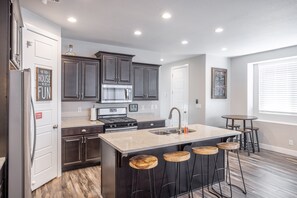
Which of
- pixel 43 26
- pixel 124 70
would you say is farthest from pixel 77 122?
pixel 43 26

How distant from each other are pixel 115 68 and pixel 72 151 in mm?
1957

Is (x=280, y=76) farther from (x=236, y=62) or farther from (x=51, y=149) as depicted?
(x=51, y=149)

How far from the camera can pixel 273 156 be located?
4.49 m

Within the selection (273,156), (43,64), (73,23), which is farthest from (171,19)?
(273,156)

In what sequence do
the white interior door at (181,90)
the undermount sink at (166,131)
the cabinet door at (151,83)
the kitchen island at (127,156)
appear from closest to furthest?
the kitchen island at (127,156)
the undermount sink at (166,131)
the cabinet door at (151,83)
the white interior door at (181,90)

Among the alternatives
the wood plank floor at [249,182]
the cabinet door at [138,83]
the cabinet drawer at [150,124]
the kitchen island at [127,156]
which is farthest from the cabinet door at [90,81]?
the kitchen island at [127,156]

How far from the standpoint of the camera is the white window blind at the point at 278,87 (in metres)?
4.74

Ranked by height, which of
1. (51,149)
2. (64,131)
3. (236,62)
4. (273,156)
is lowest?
(273,156)

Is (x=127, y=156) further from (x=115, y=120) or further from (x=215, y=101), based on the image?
(x=215, y=101)

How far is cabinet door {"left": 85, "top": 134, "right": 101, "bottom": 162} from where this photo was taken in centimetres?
366

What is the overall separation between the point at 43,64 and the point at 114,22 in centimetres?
136

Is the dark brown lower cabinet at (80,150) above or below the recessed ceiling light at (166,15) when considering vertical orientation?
below

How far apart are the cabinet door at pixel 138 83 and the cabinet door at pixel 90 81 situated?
95cm

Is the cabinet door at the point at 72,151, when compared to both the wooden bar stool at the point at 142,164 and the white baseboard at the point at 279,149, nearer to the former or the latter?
the wooden bar stool at the point at 142,164
